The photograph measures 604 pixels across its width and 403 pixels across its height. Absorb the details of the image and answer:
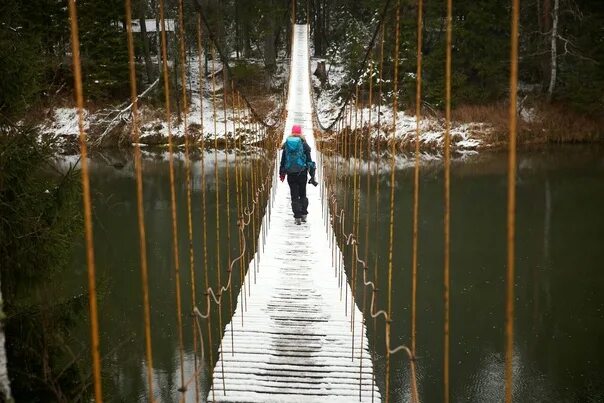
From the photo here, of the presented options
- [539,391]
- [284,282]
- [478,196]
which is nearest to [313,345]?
[284,282]

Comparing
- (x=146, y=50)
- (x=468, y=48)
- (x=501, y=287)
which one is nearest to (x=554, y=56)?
(x=468, y=48)

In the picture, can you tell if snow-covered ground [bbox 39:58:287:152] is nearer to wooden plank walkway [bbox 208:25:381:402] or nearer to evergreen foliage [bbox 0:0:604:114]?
evergreen foliage [bbox 0:0:604:114]

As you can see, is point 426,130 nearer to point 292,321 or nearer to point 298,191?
point 298,191

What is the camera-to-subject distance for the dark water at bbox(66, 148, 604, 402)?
3303 mm

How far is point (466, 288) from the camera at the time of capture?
176 inches

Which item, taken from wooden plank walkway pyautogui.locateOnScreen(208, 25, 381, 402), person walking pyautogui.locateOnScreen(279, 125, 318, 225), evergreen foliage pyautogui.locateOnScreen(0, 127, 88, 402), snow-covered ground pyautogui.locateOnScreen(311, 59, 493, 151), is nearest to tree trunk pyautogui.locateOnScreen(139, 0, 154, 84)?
snow-covered ground pyautogui.locateOnScreen(311, 59, 493, 151)

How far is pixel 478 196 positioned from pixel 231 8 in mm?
11911

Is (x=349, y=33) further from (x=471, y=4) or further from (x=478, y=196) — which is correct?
(x=478, y=196)

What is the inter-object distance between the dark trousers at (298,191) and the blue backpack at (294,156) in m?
0.06

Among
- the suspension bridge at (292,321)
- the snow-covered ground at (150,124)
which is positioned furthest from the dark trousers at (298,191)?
the snow-covered ground at (150,124)

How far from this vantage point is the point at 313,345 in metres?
2.55

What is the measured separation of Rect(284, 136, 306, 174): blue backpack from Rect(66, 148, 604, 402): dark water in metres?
0.87

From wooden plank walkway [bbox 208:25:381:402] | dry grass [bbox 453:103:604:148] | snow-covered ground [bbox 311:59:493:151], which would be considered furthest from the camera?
snow-covered ground [bbox 311:59:493:151]

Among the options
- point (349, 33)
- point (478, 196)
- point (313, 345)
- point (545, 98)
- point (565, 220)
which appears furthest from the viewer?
point (349, 33)
